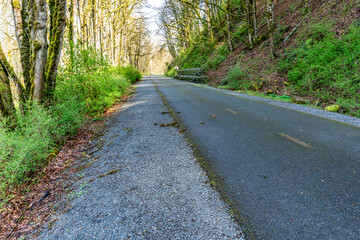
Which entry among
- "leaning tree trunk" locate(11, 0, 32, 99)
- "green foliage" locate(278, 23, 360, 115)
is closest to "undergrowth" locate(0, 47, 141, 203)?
"leaning tree trunk" locate(11, 0, 32, 99)

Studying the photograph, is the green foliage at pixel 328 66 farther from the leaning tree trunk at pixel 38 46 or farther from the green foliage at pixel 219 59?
the green foliage at pixel 219 59

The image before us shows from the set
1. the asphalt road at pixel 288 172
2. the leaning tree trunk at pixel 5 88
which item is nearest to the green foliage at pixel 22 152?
the leaning tree trunk at pixel 5 88

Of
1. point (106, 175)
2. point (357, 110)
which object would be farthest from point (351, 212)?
point (357, 110)

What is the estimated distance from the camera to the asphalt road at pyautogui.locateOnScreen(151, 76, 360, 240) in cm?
195

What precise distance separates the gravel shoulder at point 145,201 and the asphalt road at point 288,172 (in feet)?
1.10

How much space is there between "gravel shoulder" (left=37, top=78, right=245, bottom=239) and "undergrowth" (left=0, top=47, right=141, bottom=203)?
3.09ft

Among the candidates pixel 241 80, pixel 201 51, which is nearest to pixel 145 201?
pixel 241 80

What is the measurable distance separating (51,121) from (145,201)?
11.6ft

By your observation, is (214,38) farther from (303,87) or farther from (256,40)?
(303,87)

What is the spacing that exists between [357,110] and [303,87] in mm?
3021

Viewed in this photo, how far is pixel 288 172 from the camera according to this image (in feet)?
9.38

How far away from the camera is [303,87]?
28.2ft

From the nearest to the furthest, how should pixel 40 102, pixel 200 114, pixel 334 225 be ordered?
1. pixel 334 225
2. pixel 40 102
3. pixel 200 114

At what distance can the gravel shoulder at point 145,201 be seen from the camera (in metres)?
1.93
